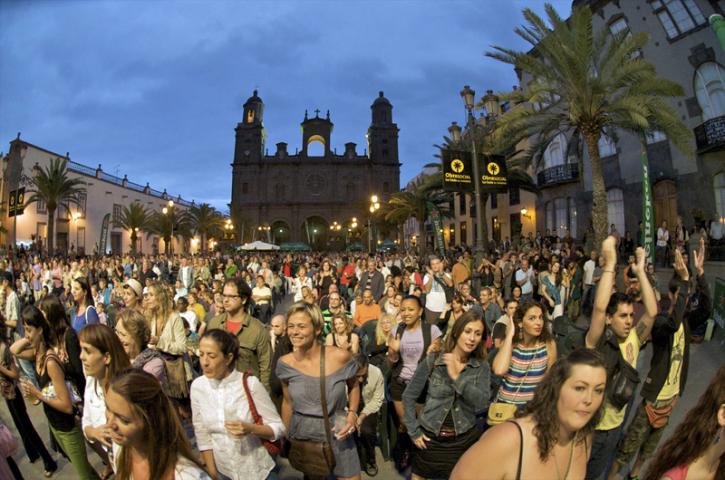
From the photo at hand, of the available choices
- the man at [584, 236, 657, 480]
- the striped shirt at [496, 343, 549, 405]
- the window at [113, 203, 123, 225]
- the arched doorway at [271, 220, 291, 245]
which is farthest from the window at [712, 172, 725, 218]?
the arched doorway at [271, 220, 291, 245]

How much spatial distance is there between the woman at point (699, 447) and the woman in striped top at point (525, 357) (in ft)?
4.83

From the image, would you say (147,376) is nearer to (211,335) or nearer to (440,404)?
(211,335)

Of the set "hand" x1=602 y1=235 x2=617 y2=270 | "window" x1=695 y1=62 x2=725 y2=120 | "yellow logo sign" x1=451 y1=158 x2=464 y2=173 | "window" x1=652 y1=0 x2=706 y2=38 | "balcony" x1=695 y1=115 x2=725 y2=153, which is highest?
"window" x1=652 y1=0 x2=706 y2=38

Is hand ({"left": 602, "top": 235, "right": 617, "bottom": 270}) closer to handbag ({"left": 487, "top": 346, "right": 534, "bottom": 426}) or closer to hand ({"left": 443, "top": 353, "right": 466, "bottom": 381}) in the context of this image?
handbag ({"left": 487, "top": 346, "right": 534, "bottom": 426})

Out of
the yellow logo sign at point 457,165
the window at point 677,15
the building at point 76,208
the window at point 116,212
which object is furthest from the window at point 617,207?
the window at point 116,212

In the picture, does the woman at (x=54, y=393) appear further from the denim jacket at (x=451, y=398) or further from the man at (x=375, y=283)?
the man at (x=375, y=283)

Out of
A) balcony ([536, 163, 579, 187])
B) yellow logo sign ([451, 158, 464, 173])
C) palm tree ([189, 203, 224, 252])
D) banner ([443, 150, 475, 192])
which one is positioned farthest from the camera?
palm tree ([189, 203, 224, 252])

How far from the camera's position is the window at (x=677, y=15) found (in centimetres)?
1923

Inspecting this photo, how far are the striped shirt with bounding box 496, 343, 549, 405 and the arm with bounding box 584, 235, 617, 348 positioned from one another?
1.28 ft

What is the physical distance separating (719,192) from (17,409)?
23.1m

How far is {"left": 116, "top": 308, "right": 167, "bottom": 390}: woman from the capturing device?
3.56 m

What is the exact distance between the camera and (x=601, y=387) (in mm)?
1948

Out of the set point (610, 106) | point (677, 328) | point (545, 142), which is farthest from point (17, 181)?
point (677, 328)

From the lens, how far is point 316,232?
68.6 meters
